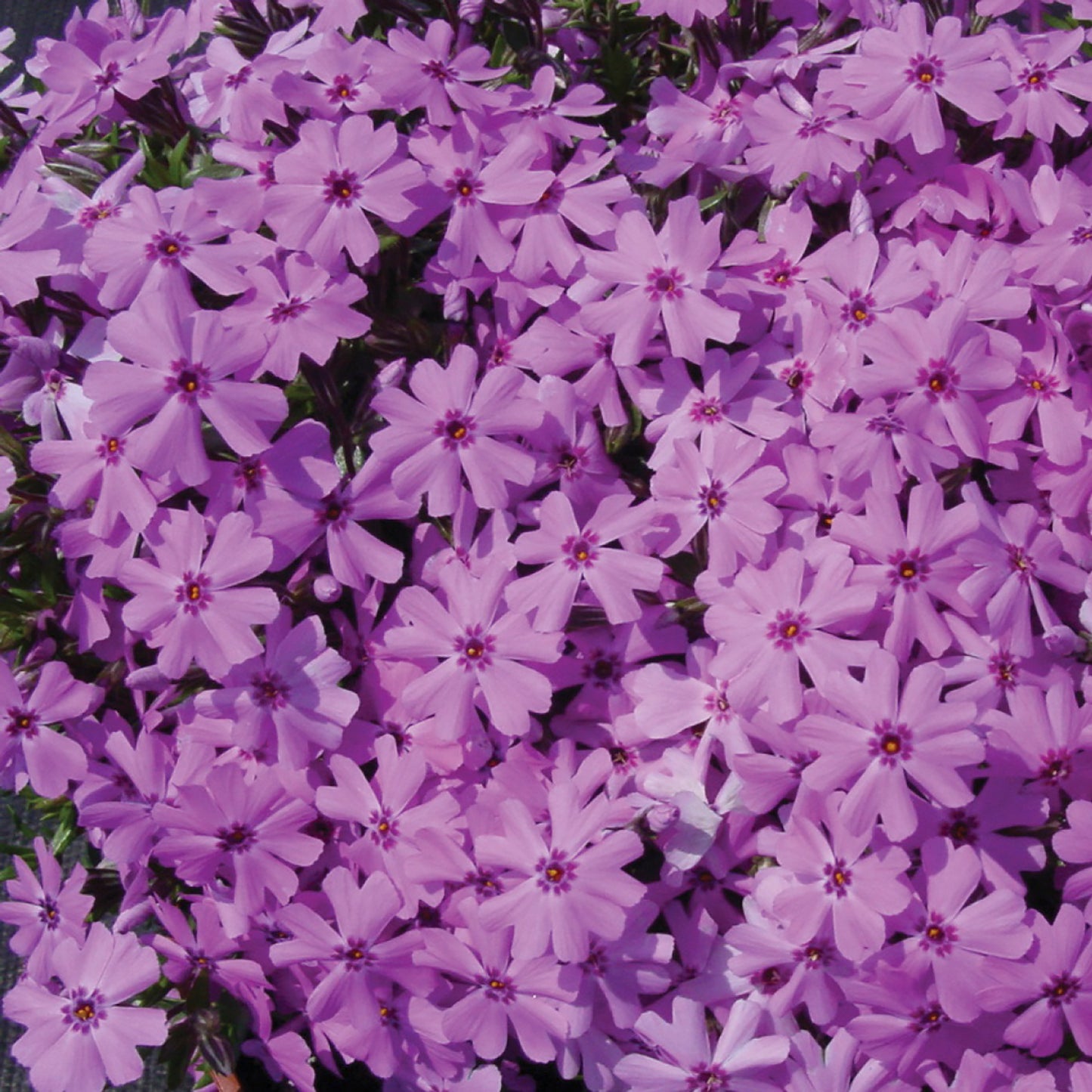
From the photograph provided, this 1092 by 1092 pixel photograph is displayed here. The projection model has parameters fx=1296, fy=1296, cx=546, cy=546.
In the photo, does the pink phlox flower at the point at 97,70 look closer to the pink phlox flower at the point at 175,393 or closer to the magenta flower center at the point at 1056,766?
the pink phlox flower at the point at 175,393

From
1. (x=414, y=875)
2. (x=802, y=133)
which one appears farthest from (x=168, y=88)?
(x=414, y=875)

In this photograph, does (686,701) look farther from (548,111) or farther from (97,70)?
(97,70)

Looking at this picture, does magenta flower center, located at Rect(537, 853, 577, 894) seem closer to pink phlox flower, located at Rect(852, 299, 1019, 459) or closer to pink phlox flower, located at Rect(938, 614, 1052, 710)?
pink phlox flower, located at Rect(938, 614, 1052, 710)

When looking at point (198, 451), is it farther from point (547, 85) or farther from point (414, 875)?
point (547, 85)

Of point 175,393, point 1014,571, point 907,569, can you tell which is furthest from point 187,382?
point 1014,571

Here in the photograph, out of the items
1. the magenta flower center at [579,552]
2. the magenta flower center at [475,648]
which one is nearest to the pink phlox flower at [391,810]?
the magenta flower center at [475,648]

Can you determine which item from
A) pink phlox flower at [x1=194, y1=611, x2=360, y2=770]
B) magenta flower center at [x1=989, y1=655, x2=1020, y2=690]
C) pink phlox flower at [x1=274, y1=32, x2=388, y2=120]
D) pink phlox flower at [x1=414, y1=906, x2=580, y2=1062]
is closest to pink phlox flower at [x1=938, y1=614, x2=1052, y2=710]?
magenta flower center at [x1=989, y1=655, x2=1020, y2=690]

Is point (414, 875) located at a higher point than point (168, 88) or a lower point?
lower
